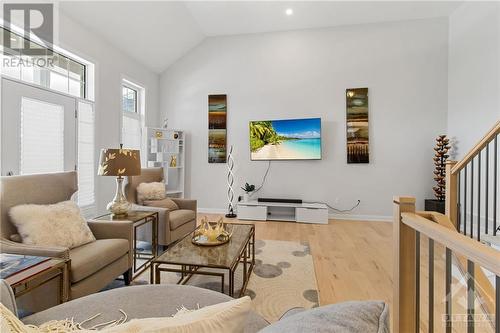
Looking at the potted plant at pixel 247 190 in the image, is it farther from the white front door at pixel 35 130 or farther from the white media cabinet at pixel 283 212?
the white front door at pixel 35 130

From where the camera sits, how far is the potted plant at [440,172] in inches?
157

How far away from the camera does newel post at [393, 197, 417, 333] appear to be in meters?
1.17

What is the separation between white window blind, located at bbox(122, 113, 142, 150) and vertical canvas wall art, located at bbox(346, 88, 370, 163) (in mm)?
3868

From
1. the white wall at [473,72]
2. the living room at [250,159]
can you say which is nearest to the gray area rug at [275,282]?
the living room at [250,159]

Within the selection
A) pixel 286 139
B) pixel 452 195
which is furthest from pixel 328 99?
pixel 452 195

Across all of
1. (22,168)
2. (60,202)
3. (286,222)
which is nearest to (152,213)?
(60,202)

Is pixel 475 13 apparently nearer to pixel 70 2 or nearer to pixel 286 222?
pixel 286 222

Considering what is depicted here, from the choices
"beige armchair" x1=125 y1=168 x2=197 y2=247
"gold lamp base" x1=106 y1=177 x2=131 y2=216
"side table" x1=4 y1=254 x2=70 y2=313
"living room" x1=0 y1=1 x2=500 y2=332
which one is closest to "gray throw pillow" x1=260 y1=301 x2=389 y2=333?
"living room" x1=0 y1=1 x2=500 y2=332

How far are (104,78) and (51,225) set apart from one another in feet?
9.18

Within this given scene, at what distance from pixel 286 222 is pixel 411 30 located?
4.00 m

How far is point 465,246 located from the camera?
73 cm

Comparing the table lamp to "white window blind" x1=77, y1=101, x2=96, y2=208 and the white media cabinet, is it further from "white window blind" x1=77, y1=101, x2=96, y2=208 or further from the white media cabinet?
the white media cabinet

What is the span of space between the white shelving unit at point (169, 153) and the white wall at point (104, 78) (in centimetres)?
75

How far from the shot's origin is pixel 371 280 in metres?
2.27
